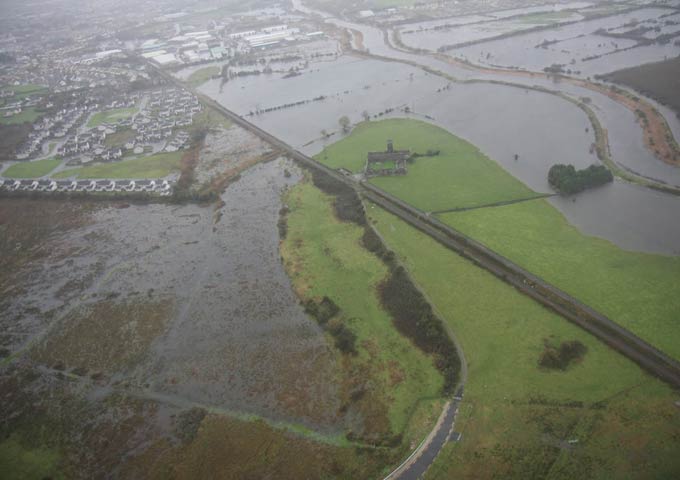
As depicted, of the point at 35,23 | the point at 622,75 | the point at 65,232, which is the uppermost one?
the point at 35,23

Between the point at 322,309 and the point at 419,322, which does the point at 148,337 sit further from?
the point at 419,322

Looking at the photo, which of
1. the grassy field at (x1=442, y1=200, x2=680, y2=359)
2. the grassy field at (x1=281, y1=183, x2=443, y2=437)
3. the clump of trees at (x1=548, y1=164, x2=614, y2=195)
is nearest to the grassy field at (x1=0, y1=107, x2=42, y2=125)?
the grassy field at (x1=281, y1=183, x2=443, y2=437)

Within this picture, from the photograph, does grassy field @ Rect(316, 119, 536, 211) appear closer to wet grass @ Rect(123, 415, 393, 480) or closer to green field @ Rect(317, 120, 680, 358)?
green field @ Rect(317, 120, 680, 358)

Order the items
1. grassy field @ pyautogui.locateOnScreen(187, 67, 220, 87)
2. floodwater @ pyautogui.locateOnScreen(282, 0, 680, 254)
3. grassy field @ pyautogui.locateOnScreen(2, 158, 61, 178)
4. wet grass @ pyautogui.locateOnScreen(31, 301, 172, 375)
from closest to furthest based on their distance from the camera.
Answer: wet grass @ pyautogui.locateOnScreen(31, 301, 172, 375) < floodwater @ pyautogui.locateOnScreen(282, 0, 680, 254) < grassy field @ pyautogui.locateOnScreen(2, 158, 61, 178) < grassy field @ pyautogui.locateOnScreen(187, 67, 220, 87)

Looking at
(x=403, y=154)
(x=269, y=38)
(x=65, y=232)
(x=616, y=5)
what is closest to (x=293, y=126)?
(x=403, y=154)

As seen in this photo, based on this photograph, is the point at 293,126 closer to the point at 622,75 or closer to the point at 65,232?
the point at 65,232

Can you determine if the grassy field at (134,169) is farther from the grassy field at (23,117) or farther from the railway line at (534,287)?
the grassy field at (23,117)
